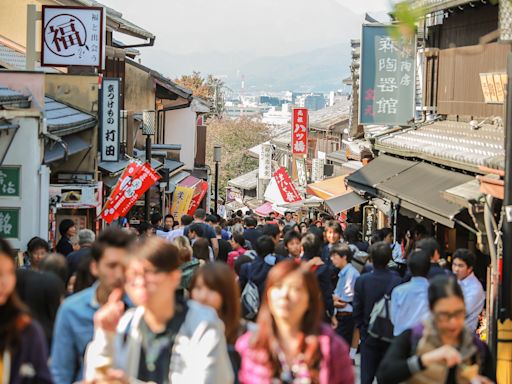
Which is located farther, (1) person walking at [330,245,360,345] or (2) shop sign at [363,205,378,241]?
(2) shop sign at [363,205,378,241]

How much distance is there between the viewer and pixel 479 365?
650 centimetres

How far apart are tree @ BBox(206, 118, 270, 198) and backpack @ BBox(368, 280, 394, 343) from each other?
67781 mm

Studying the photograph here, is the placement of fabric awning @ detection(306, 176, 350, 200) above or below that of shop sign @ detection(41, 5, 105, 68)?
below

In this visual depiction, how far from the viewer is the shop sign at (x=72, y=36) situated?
1983 centimetres

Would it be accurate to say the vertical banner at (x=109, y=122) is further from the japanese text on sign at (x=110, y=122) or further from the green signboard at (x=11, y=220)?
the green signboard at (x=11, y=220)

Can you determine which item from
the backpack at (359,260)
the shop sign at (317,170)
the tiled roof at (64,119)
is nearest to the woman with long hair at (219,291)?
the backpack at (359,260)

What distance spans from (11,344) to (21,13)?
20.4 m

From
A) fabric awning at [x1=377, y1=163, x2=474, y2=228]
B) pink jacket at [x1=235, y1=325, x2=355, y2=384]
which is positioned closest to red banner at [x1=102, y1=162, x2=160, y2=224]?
fabric awning at [x1=377, y1=163, x2=474, y2=228]

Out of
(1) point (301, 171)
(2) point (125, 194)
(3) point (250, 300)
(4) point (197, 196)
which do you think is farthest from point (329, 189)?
(1) point (301, 171)

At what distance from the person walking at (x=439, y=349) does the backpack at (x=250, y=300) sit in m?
4.31

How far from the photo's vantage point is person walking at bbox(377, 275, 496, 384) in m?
6.07

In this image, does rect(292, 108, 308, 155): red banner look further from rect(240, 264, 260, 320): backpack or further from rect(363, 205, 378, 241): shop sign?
rect(240, 264, 260, 320): backpack

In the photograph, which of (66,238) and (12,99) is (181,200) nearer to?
(12,99)

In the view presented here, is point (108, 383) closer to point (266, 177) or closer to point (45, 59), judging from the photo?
point (45, 59)
